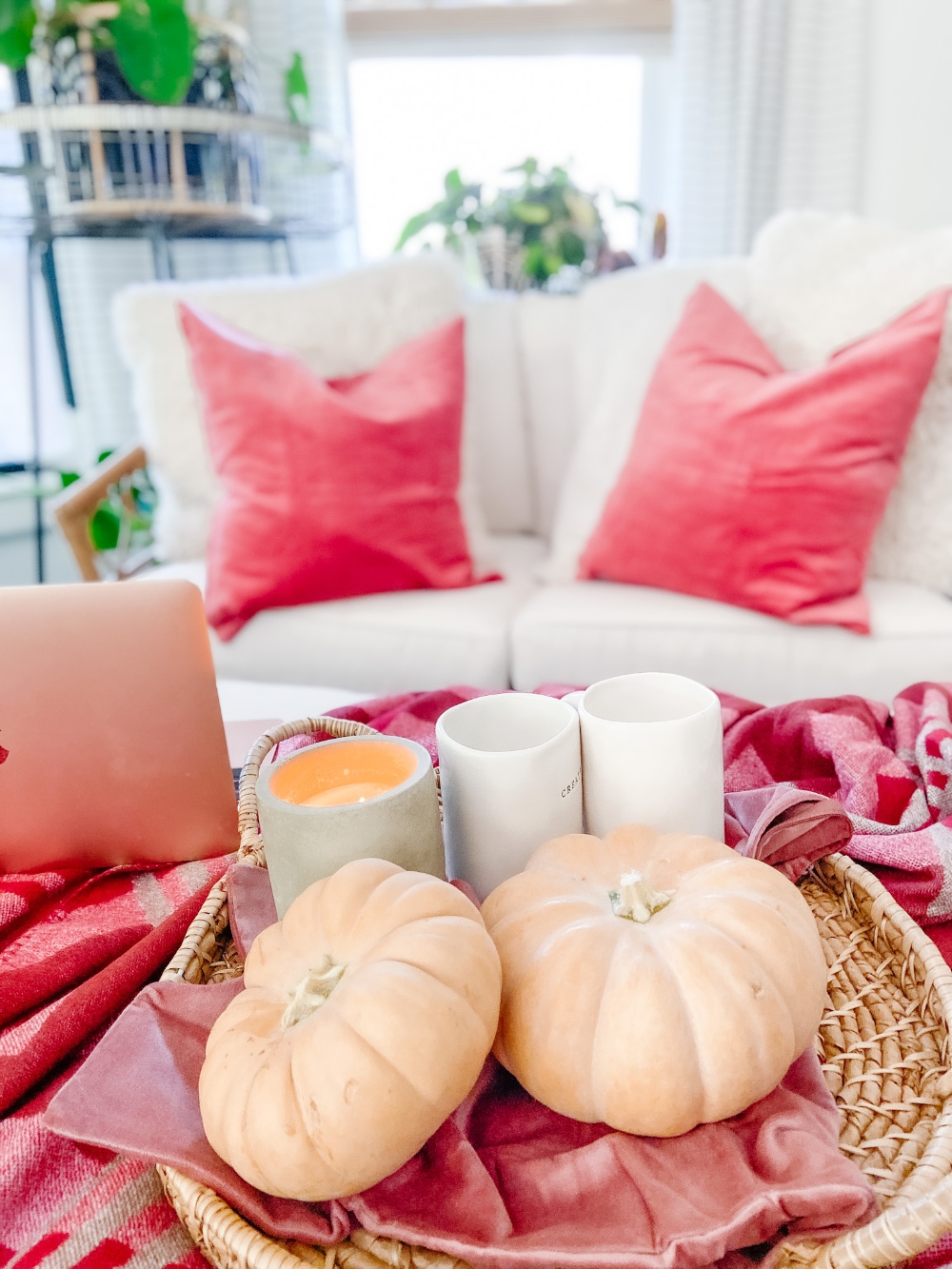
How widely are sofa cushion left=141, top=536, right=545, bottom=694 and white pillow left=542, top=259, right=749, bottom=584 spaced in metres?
0.22

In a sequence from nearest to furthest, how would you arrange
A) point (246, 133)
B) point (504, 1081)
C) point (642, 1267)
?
point (642, 1267) → point (504, 1081) → point (246, 133)

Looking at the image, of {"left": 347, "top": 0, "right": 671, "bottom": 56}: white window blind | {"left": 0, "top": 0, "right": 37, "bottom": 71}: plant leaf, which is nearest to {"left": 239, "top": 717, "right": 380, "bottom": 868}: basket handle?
{"left": 0, "top": 0, "right": 37, "bottom": 71}: plant leaf

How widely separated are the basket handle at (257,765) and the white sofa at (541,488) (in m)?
0.73

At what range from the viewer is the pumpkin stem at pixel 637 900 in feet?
1.58

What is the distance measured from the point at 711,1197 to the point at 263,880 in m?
0.34

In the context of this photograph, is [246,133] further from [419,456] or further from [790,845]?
[790,845]

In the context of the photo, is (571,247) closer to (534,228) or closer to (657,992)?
(534,228)

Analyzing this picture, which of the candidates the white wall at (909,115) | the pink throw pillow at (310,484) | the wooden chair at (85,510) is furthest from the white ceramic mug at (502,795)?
the white wall at (909,115)

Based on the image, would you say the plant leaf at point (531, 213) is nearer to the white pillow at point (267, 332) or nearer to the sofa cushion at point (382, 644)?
the white pillow at point (267, 332)

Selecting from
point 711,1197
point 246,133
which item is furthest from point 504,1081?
point 246,133

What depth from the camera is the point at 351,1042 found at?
0.40 metres

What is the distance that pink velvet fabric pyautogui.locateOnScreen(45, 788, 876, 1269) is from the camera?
0.40 meters

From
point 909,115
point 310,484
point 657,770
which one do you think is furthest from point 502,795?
point 909,115

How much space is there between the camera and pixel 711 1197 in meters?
0.42
